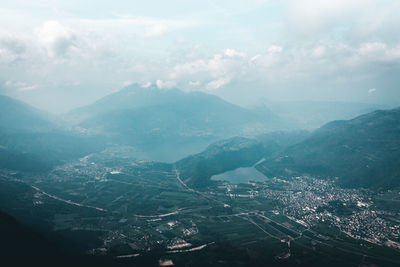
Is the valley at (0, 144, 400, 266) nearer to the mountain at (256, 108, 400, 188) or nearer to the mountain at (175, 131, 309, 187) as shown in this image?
the mountain at (175, 131, 309, 187)

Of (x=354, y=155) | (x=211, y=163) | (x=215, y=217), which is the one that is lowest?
(x=215, y=217)

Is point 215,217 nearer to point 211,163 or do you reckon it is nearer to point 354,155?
point 211,163

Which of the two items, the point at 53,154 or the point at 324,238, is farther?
the point at 53,154

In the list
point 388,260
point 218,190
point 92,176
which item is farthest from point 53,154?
point 388,260

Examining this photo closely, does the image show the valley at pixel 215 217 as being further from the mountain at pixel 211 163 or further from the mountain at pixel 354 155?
the mountain at pixel 354 155

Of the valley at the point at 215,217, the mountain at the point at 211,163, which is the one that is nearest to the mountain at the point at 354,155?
the valley at the point at 215,217

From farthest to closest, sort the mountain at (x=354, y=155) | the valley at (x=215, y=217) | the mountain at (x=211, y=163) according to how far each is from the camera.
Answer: the mountain at (x=211, y=163)
the mountain at (x=354, y=155)
the valley at (x=215, y=217)

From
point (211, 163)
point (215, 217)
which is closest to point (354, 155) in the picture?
point (211, 163)

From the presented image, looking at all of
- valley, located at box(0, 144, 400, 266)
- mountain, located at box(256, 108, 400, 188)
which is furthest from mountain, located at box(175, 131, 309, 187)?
mountain, located at box(256, 108, 400, 188)

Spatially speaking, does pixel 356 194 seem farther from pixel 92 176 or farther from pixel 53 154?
pixel 53 154
